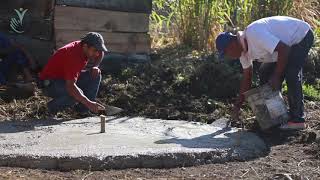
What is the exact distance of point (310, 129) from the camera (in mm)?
6082

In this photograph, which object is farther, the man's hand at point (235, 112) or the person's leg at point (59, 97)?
the person's leg at point (59, 97)

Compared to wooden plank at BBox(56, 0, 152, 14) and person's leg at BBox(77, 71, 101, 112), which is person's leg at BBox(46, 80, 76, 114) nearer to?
person's leg at BBox(77, 71, 101, 112)

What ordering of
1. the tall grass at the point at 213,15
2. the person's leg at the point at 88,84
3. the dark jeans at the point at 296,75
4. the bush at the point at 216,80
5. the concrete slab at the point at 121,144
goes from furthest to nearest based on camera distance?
the tall grass at the point at 213,15, the bush at the point at 216,80, the person's leg at the point at 88,84, the dark jeans at the point at 296,75, the concrete slab at the point at 121,144

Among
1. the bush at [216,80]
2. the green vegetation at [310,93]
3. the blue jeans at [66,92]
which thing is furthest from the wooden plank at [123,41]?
the green vegetation at [310,93]

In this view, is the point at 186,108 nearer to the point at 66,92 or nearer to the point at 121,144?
A: the point at 66,92

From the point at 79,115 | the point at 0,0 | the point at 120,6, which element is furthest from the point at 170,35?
the point at 79,115

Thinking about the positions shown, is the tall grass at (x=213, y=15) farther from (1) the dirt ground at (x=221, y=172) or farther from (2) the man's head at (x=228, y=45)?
(1) the dirt ground at (x=221, y=172)

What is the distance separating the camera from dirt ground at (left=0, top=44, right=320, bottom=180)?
469 centimetres

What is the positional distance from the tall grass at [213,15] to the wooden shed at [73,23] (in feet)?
3.74

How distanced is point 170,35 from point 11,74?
3.44m

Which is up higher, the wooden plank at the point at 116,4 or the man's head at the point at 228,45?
the wooden plank at the point at 116,4

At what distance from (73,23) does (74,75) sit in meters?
2.09

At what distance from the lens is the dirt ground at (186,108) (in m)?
4.69

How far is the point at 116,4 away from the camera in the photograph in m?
8.13
